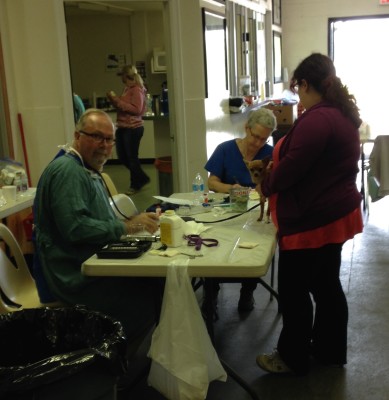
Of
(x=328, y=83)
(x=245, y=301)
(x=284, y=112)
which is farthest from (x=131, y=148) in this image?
(x=328, y=83)

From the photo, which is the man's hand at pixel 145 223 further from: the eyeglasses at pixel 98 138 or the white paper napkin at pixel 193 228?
the eyeglasses at pixel 98 138

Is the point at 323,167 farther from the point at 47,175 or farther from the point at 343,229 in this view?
the point at 47,175

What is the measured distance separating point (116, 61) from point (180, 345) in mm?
6868

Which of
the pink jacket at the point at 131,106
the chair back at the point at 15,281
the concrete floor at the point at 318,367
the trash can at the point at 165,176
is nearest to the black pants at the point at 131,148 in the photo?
the pink jacket at the point at 131,106

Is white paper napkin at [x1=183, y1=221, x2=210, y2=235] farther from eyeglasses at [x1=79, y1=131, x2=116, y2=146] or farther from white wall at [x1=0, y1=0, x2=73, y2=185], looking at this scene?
white wall at [x1=0, y1=0, x2=73, y2=185]

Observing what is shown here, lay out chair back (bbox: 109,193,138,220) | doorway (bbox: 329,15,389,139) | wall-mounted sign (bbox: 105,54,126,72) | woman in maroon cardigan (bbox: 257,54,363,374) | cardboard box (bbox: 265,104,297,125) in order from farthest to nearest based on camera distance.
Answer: doorway (bbox: 329,15,389,139)
wall-mounted sign (bbox: 105,54,126,72)
cardboard box (bbox: 265,104,297,125)
chair back (bbox: 109,193,138,220)
woman in maroon cardigan (bbox: 257,54,363,374)

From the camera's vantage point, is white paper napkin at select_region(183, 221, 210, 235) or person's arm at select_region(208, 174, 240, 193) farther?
person's arm at select_region(208, 174, 240, 193)

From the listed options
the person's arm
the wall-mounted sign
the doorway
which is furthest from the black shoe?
the doorway

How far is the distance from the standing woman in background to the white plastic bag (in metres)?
4.47

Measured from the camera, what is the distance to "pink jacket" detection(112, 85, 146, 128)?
6203 millimetres

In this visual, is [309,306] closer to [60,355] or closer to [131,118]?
[60,355]

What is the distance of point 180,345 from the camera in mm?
2004

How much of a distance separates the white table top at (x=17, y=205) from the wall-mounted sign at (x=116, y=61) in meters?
5.03

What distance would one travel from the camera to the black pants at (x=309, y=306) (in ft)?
7.65
